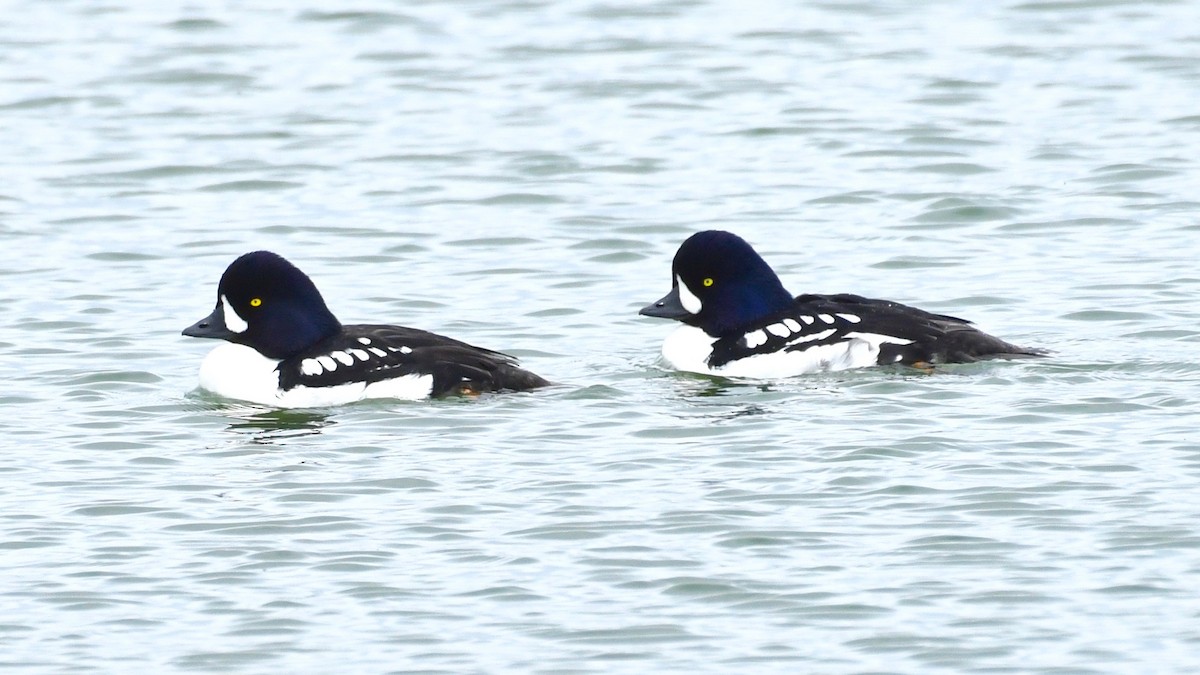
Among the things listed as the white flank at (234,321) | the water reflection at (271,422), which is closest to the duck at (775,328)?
the water reflection at (271,422)

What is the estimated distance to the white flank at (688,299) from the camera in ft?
47.7

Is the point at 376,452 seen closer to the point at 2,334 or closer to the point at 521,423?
the point at 521,423

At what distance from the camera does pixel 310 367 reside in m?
13.6

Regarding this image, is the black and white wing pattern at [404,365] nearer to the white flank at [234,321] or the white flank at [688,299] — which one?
the white flank at [234,321]

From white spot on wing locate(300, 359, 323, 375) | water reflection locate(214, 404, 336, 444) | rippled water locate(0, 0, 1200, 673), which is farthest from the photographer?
white spot on wing locate(300, 359, 323, 375)

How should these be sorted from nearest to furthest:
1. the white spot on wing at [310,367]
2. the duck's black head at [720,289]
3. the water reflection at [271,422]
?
the water reflection at [271,422] < the white spot on wing at [310,367] < the duck's black head at [720,289]

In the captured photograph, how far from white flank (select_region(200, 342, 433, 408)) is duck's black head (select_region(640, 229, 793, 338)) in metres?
1.77

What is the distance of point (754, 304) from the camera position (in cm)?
1456

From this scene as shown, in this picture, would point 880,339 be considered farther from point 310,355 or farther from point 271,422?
point 271,422

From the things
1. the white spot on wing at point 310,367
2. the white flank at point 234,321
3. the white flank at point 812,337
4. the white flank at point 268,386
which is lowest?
the white flank at point 268,386

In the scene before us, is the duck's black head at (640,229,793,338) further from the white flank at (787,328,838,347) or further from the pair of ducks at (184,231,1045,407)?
the white flank at (787,328,838,347)

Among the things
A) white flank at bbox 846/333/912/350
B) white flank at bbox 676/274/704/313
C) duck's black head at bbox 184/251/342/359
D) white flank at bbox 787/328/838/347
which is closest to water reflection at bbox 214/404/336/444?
duck's black head at bbox 184/251/342/359

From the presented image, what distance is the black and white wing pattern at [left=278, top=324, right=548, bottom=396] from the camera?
13438 millimetres

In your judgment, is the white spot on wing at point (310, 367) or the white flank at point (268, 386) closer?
the white flank at point (268, 386)
